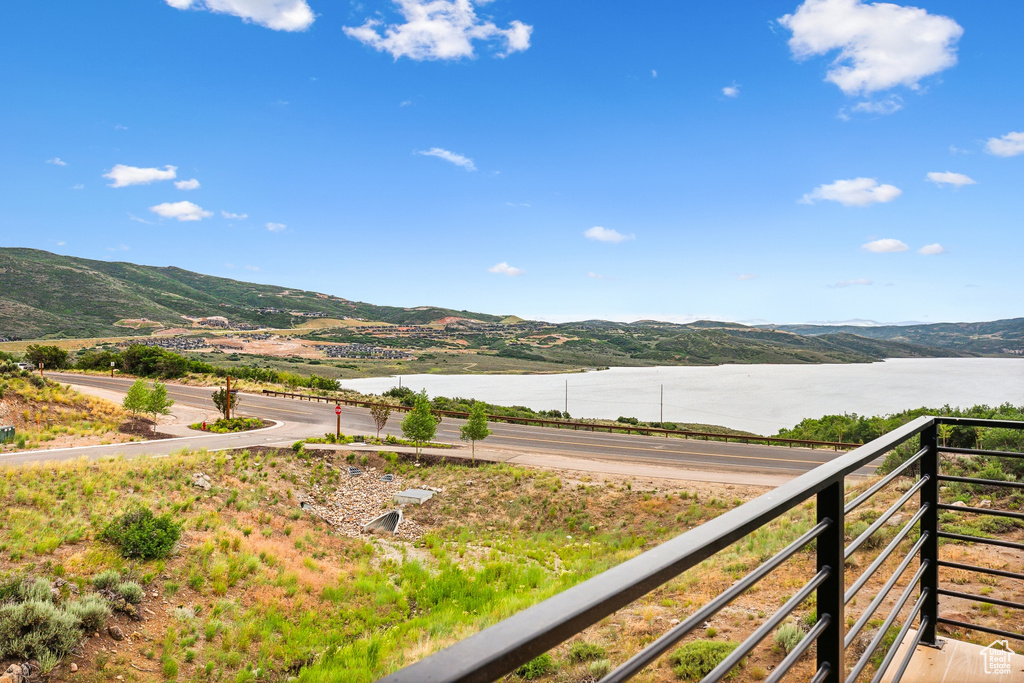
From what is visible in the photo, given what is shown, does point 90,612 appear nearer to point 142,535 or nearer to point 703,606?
point 142,535

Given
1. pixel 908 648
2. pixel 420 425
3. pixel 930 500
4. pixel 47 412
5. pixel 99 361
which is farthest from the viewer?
pixel 99 361

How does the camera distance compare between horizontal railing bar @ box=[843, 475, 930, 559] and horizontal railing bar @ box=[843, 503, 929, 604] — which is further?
horizontal railing bar @ box=[843, 475, 930, 559]

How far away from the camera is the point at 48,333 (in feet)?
330

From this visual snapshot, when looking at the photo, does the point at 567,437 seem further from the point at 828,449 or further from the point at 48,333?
the point at 48,333

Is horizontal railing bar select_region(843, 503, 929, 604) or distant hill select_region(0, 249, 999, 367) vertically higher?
distant hill select_region(0, 249, 999, 367)

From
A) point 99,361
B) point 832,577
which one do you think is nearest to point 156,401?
point 832,577

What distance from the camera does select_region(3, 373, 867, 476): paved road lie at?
2152cm

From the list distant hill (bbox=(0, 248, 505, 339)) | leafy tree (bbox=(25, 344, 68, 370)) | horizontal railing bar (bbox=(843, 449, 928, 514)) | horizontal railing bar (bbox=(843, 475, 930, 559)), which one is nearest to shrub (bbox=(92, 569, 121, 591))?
horizontal railing bar (bbox=(843, 475, 930, 559))

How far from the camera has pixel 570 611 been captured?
68 centimetres

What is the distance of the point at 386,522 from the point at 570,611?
19086mm

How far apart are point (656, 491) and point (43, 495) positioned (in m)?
16.3

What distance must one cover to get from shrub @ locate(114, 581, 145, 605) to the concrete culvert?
8665 mm

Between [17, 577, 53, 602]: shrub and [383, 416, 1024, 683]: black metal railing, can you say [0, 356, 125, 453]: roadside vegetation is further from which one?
[383, 416, 1024, 683]: black metal railing

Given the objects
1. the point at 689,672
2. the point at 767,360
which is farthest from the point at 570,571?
the point at 767,360
